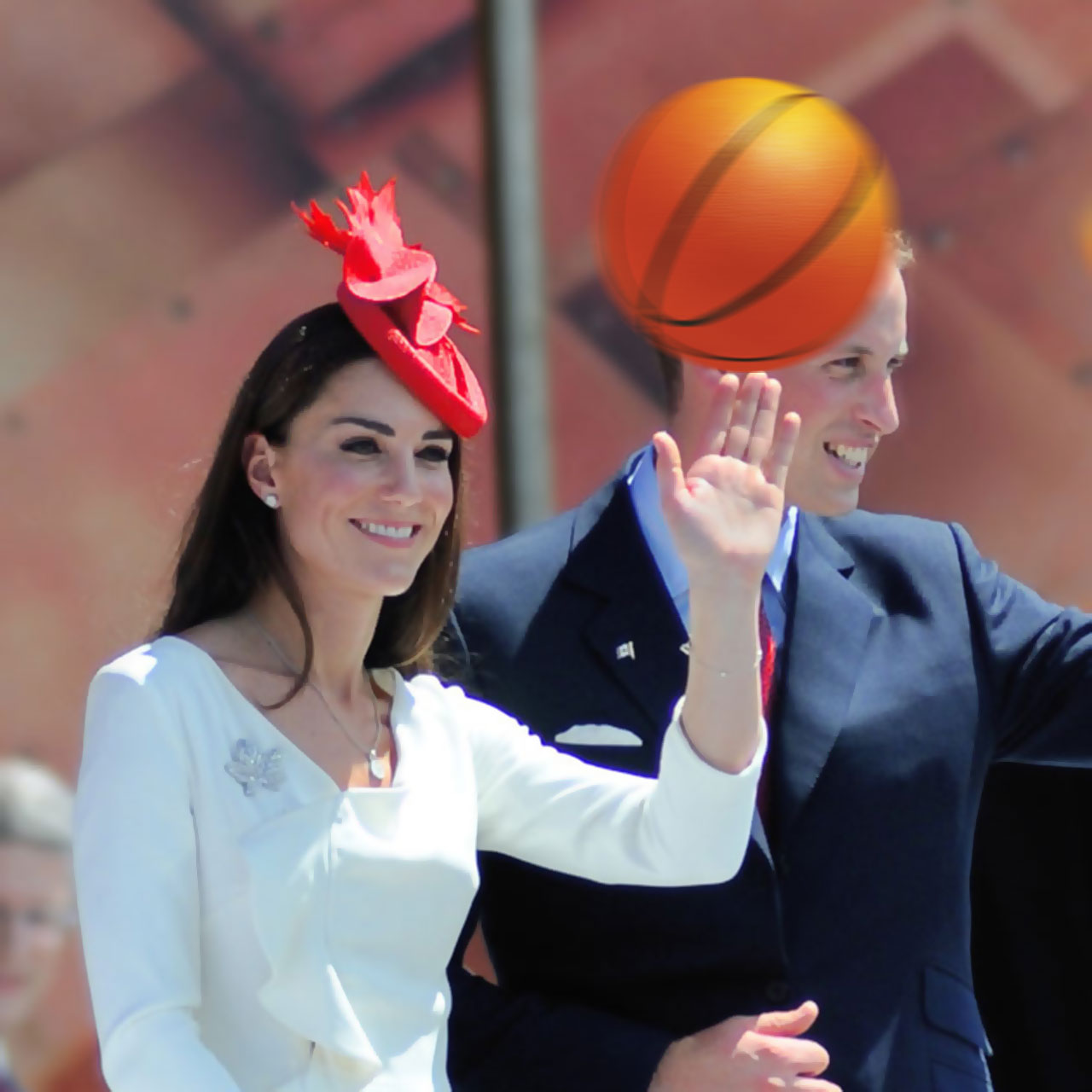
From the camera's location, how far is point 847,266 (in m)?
2.84

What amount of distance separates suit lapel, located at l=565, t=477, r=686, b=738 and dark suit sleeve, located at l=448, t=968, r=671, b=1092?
1.32 ft

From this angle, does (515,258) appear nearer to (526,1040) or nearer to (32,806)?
(32,806)

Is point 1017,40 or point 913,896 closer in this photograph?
point 913,896

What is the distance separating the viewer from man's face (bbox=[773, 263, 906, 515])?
9.38 ft

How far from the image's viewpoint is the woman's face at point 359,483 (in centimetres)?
254

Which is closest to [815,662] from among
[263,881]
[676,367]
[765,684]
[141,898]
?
[765,684]

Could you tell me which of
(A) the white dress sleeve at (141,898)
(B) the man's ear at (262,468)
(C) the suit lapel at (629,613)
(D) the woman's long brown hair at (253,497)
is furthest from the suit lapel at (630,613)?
(A) the white dress sleeve at (141,898)

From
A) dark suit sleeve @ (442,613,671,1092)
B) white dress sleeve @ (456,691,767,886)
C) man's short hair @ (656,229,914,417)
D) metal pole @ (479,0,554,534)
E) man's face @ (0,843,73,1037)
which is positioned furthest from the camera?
metal pole @ (479,0,554,534)

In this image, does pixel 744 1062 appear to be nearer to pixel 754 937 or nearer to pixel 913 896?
pixel 754 937

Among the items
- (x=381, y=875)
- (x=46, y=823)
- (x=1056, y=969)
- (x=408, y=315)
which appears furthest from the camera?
(x=46, y=823)

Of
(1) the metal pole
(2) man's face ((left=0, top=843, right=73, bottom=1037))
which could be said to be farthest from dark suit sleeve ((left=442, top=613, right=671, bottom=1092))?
(1) the metal pole

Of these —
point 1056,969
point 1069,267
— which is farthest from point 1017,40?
point 1056,969

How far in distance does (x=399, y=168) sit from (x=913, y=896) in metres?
3.18

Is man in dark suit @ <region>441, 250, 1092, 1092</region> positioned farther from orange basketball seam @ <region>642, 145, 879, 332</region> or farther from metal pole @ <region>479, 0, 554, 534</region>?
metal pole @ <region>479, 0, 554, 534</region>
